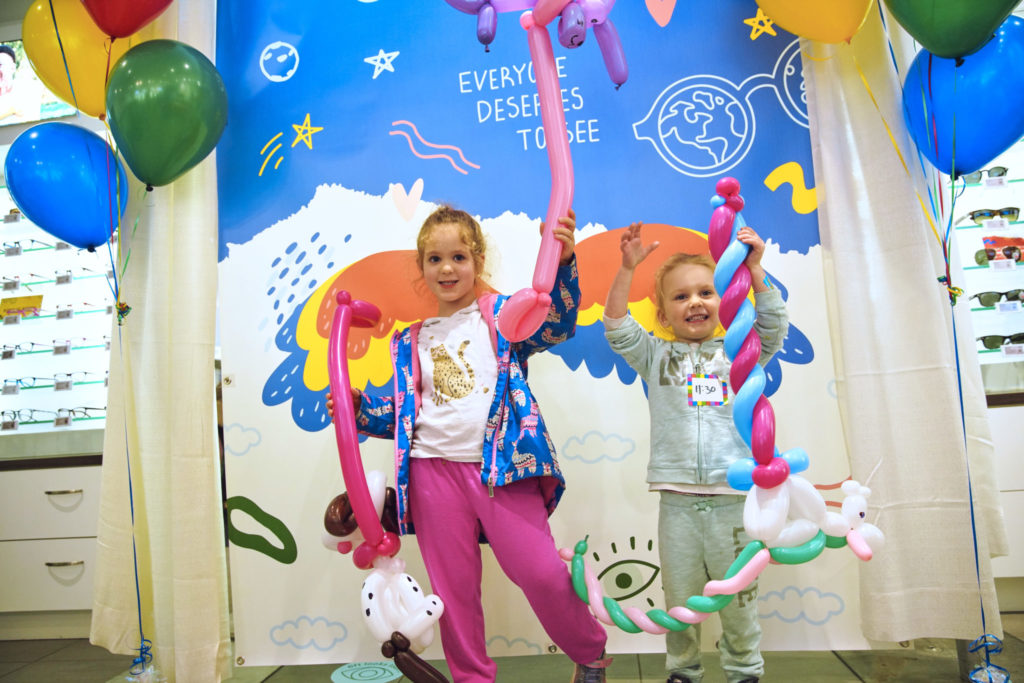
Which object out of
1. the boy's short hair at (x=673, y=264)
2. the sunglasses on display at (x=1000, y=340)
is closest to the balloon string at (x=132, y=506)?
the boy's short hair at (x=673, y=264)

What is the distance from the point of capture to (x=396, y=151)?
7.00ft

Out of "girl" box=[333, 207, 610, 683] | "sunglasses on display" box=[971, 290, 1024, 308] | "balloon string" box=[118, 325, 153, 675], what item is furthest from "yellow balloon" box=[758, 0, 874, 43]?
"balloon string" box=[118, 325, 153, 675]

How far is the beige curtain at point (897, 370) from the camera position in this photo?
1.72 metres

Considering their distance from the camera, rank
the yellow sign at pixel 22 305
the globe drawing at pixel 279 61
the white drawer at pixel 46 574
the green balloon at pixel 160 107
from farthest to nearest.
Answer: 1. the yellow sign at pixel 22 305
2. the white drawer at pixel 46 574
3. the globe drawing at pixel 279 61
4. the green balloon at pixel 160 107

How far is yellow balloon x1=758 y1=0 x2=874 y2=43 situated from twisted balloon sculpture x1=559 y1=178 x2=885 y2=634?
630 mm

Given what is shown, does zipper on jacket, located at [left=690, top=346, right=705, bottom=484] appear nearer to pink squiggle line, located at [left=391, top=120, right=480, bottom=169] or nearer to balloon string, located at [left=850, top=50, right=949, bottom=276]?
balloon string, located at [left=850, top=50, right=949, bottom=276]

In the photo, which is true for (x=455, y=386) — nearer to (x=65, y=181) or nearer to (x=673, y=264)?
(x=673, y=264)

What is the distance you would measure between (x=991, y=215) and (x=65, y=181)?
2.72 meters

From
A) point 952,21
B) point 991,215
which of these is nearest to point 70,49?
point 952,21

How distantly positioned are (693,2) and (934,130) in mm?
774

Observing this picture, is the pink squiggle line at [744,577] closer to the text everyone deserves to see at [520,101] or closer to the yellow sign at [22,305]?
the text everyone deserves to see at [520,101]

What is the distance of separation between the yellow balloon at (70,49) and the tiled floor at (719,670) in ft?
5.38

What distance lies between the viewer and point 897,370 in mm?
1792

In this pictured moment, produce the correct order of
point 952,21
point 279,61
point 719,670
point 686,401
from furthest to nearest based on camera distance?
point 279,61 < point 719,670 < point 686,401 < point 952,21
